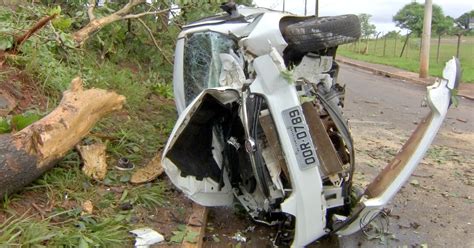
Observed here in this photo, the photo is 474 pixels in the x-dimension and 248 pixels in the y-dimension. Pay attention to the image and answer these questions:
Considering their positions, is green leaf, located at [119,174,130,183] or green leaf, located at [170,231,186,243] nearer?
green leaf, located at [170,231,186,243]

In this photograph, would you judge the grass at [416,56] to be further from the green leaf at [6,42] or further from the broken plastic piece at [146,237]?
the green leaf at [6,42]

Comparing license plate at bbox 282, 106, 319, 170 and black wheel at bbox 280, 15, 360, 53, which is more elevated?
black wheel at bbox 280, 15, 360, 53

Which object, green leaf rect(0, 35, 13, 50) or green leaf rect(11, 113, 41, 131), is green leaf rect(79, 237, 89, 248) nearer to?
green leaf rect(11, 113, 41, 131)

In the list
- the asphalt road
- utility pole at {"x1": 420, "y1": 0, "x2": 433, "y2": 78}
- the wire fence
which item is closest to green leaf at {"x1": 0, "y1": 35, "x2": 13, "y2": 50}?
the asphalt road

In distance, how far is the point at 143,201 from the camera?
12.0ft

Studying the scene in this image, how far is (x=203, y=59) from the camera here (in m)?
4.30

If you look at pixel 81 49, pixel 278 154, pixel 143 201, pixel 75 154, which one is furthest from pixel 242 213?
pixel 81 49

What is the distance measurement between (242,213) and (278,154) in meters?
1.11

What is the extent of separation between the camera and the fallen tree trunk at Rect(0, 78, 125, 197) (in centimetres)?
295

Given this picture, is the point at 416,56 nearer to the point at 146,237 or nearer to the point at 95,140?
the point at 95,140

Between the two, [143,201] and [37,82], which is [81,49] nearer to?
[37,82]

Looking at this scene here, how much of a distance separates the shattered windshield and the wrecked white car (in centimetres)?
1

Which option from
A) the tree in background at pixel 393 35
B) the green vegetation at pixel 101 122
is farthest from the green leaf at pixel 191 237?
the tree in background at pixel 393 35

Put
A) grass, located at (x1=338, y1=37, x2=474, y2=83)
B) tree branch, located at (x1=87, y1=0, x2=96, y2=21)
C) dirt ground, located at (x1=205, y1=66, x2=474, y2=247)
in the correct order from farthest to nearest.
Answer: grass, located at (x1=338, y1=37, x2=474, y2=83) → tree branch, located at (x1=87, y1=0, x2=96, y2=21) → dirt ground, located at (x1=205, y1=66, x2=474, y2=247)
